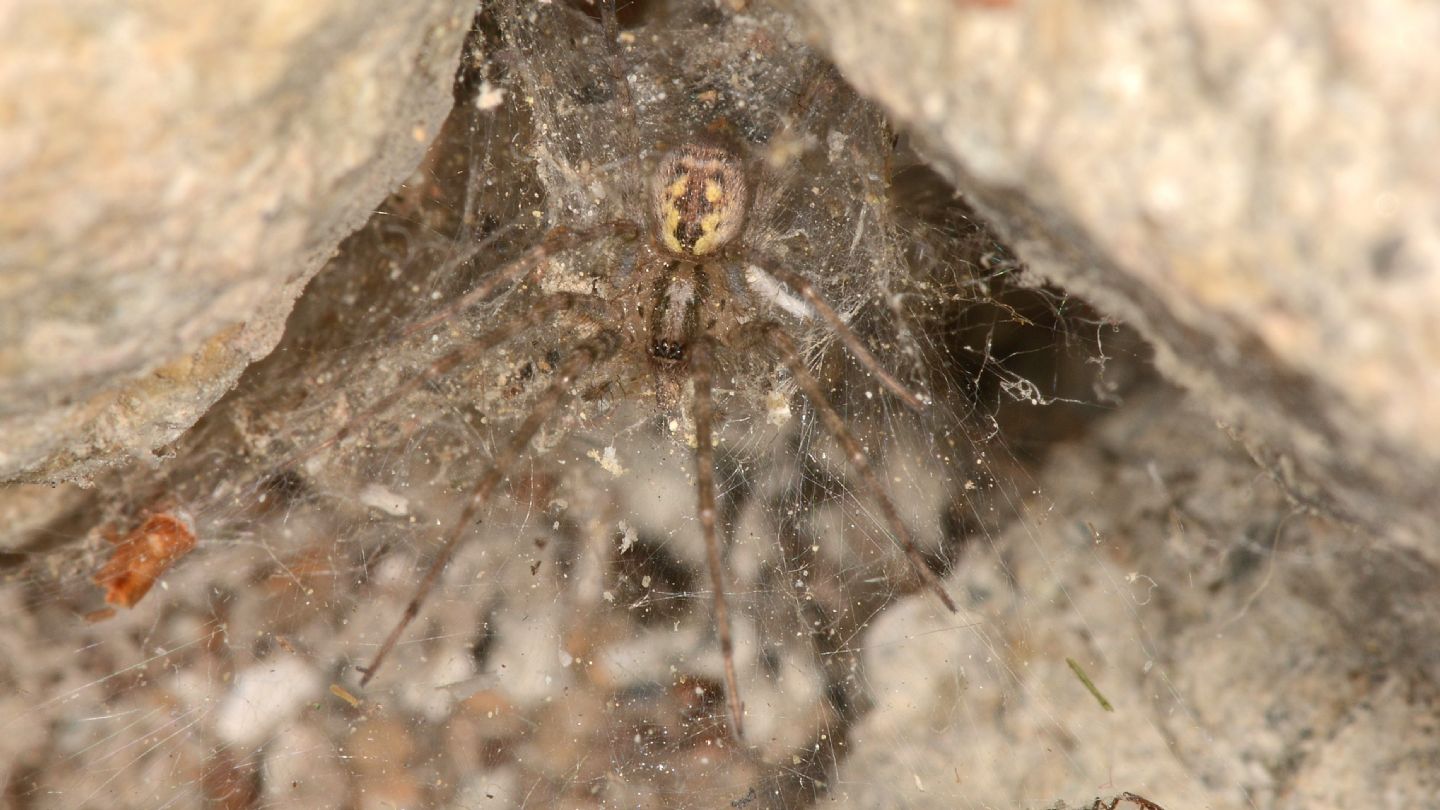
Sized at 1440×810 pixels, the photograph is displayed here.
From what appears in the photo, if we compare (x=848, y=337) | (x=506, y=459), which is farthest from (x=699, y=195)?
(x=506, y=459)

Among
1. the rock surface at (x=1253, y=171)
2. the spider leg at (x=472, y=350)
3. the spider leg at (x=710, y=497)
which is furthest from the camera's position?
the spider leg at (x=472, y=350)

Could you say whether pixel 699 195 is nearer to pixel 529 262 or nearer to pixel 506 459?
pixel 529 262

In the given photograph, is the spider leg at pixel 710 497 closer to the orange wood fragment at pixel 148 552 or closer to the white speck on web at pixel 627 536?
the white speck on web at pixel 627 536

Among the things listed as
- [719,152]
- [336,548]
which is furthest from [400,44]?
[336,548]

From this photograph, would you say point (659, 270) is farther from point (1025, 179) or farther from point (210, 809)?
point (210, 809)

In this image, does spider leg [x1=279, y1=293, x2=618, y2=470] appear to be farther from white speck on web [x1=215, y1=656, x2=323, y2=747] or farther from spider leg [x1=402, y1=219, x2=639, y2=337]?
white speck on web [x1=215, y1=656, x2=323, y2=747]

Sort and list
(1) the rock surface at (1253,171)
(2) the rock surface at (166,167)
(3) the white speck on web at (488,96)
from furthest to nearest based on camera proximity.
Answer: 1. (3) the white speck on web at (488,96)
2. (2) the rock surface at (166,167)
3. (1) the rock surface at (1253,171)

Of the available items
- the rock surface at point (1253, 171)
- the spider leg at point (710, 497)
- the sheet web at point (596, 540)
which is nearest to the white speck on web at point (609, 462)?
the sheet web at point (596, 540)

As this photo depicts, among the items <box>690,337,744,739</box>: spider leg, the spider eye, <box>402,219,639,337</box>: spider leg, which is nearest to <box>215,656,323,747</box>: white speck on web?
<box>402,219,639,337</box>: spider leg
